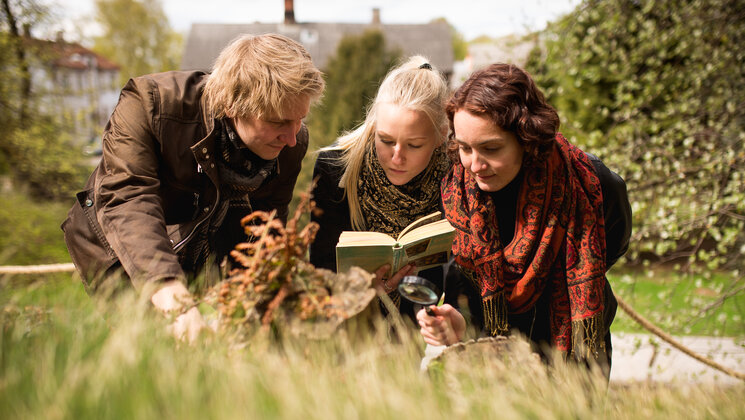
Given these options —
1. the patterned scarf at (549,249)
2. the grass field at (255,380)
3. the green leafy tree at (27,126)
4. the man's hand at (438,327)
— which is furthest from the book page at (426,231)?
the green leafy tree at (27,126)

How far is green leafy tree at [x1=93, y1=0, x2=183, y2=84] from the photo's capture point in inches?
1459

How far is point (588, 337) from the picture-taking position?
2551 millimetres

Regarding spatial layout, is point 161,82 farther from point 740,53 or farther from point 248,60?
point 740,53

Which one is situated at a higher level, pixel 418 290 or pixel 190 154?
pixel 190 154

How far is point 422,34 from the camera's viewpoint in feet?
118

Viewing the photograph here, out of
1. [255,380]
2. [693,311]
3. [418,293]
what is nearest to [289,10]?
[693,311]

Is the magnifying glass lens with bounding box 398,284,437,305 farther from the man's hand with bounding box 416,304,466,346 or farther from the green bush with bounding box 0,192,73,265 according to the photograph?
the green bush with bounding box 0,192,73,265

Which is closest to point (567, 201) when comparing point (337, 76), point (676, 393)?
point (676, 393)

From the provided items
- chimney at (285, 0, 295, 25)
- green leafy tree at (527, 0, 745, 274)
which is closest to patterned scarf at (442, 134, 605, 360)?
green leafy tree at (527, 0, 745, 274)

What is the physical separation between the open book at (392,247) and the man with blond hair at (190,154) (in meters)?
0.54

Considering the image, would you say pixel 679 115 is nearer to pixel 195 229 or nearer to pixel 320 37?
pixel 195 229

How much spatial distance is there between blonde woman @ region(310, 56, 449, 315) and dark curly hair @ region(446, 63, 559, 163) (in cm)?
27

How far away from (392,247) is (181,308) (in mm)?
789

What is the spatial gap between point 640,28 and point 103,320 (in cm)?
679
